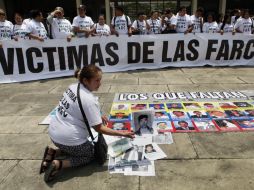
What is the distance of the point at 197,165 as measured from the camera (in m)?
3.21

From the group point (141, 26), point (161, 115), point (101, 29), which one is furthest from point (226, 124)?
point (141, 26)

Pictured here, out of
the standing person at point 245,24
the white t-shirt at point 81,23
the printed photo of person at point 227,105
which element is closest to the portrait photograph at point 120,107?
the printed photo of person at point 227,105

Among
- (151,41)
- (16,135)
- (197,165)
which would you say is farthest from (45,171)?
(151,41)

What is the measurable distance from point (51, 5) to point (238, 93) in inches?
684

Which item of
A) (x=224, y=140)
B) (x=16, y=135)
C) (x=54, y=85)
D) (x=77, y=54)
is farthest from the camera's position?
(x=77, y=54)

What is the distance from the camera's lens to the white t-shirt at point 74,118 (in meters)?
2.92

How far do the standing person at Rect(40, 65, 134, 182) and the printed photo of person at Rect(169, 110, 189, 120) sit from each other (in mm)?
1582

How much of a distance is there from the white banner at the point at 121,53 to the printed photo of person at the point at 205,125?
4477 millimetres

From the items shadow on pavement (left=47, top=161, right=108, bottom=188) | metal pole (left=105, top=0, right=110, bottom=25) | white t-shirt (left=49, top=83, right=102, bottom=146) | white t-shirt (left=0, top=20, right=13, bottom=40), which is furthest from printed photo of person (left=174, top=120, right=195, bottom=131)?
metal pole (left=105, top=0, right=110, bottom=25)

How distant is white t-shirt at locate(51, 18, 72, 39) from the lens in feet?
25.5

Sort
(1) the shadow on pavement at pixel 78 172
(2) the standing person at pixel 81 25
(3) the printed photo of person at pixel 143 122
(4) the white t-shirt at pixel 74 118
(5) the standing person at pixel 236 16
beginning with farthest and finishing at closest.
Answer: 1. (5) the standing person at pixel 236 16
2. (2) the standing person at pixel 81 25
3. (3) the printed photo of person at pixel 143 122
4. (1) the shadow on pavement at pixel 78 172
5. (4) the white t-shirt at pixel 74 118

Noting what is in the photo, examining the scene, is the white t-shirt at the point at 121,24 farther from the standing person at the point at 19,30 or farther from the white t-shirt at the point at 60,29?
the standing person at the point at 19,30

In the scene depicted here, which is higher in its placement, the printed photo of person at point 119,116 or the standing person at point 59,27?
the standing person at point 59,27

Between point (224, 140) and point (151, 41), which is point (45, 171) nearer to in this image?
point (224, 140)
